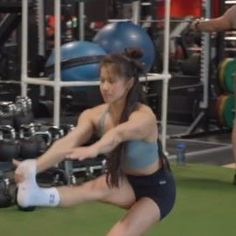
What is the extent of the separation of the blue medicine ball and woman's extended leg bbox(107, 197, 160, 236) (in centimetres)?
226

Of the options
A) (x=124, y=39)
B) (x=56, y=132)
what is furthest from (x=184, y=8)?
(x=56, y=132)

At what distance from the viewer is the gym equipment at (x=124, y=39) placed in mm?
5465

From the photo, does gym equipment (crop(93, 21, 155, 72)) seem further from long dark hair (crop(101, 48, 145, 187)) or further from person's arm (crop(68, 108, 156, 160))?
person's arm (crop(68, 108, 156, 160))

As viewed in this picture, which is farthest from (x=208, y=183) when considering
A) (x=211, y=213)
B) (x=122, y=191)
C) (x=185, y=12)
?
(x=185, y=12)

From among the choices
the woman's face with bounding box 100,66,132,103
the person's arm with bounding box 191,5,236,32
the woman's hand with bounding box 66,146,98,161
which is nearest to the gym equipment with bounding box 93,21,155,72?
the person's arm with bounding box 191,5,236,32

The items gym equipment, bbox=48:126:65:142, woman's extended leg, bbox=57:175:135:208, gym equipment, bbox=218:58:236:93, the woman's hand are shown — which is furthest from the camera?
gym equipment, bbox=218:58:236:93

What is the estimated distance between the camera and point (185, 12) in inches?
352

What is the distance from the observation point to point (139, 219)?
3012 millimetres

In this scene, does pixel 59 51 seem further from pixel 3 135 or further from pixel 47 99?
pixel 47 99

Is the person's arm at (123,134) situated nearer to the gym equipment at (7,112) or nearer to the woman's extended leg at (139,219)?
the woman's extended leg at (139,219)

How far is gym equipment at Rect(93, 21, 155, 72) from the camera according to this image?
5465 millimetres

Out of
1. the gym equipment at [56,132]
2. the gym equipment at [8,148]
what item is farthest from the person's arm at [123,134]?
the gym equipment at [56,132]

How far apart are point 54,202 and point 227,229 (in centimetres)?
159

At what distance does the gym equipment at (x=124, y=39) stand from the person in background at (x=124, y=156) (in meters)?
2.35
